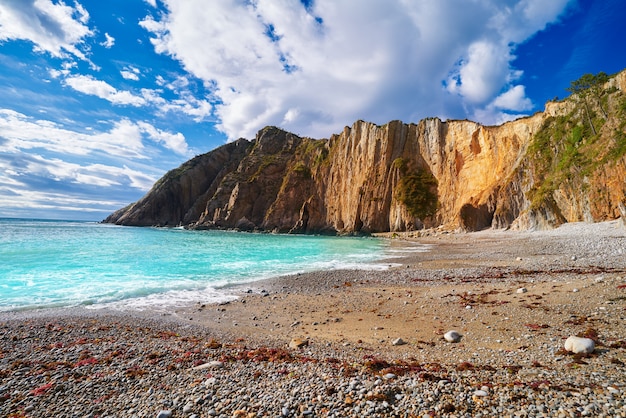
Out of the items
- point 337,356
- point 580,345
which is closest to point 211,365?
point 337,356

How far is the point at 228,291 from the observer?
12867 millimetres

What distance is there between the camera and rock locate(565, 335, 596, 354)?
180 inches

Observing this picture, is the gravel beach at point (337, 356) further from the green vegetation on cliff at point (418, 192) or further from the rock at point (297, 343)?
the green vegetation on cliff at point (418, 192)

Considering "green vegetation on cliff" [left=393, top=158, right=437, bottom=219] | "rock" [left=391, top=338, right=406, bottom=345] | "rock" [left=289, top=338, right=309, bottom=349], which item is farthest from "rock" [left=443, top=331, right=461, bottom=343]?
"green vegetation on cliff" [left=393, top=158, right=437, bottom=219]

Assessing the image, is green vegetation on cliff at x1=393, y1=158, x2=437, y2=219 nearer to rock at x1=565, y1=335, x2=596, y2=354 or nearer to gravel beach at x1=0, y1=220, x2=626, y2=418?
gravel beach at x1=0, y1=220, x2=626, y2=418

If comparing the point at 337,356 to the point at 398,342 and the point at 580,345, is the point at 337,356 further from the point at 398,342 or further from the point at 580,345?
the point at 580,345

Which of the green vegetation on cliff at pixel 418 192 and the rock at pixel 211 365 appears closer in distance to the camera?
the rock at pixel 211 365

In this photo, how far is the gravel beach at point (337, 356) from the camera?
377 cm

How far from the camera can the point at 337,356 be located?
19.3ft

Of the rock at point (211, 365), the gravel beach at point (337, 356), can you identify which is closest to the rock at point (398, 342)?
the gravel beach at point (337, 356)

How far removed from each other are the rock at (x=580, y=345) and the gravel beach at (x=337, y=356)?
0.10 m

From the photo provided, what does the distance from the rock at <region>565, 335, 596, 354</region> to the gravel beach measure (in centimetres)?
10

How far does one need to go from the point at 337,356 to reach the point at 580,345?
3.96m

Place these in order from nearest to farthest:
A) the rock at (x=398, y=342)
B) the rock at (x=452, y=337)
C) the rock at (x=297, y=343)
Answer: the rock at (x=452, y=337)
the rock at (x=398, y=342)
the rock at (x=297, y=343)
